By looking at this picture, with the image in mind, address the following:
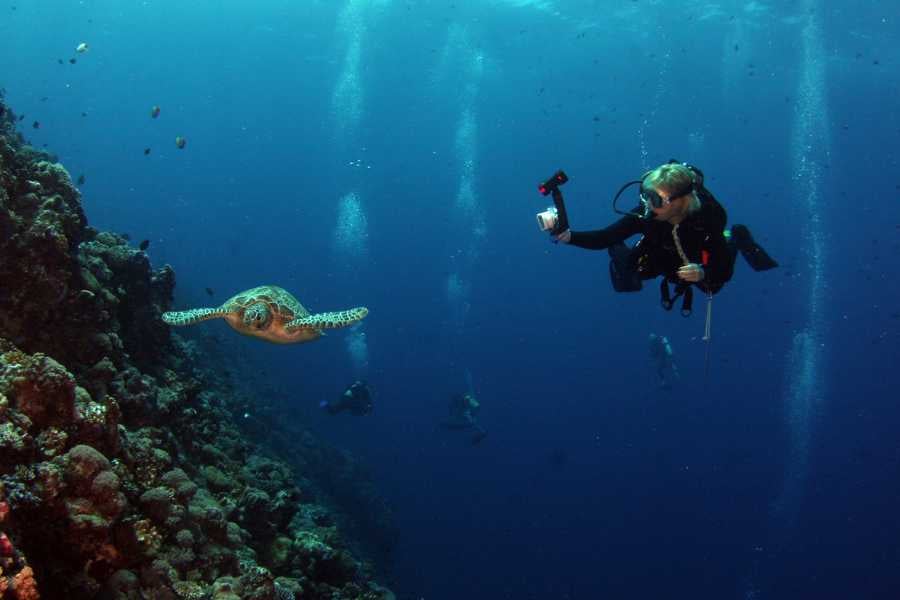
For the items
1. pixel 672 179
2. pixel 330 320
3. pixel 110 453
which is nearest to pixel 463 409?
pixel 330 320

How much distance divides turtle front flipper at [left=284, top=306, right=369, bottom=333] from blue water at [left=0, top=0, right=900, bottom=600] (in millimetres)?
15709

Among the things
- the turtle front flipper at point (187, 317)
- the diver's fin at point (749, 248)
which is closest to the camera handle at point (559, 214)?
the diver's fin at point (749, 248)

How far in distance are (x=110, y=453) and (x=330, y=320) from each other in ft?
13.2

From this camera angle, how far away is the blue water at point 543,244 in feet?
122

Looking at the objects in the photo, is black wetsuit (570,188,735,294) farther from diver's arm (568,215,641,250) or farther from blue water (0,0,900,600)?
blue water (0,0,900,600)

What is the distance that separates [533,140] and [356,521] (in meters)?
64.0

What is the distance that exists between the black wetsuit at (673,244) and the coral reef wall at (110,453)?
13.7ft

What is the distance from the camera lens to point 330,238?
101 metres

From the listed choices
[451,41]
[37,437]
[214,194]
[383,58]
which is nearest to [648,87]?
[451,41]

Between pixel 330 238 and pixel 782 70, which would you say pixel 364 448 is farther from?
pixel 330 238

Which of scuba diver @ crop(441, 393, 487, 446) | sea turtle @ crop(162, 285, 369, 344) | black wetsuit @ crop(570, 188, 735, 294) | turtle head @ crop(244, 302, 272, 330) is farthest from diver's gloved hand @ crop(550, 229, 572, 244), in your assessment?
scuba diver @ crop(441, 393, 487, 446)

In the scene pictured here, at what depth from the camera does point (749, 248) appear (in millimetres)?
5945

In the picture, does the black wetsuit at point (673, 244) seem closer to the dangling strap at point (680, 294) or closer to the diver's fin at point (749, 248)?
the dangling strap at point (680, 294)

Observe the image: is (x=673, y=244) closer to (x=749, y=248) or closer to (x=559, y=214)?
(x=749, y=248)
